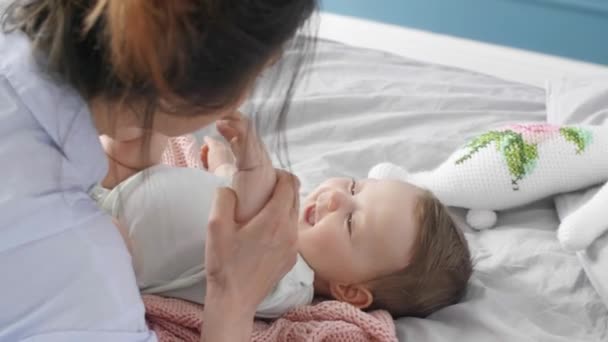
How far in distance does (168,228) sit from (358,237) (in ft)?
0.83

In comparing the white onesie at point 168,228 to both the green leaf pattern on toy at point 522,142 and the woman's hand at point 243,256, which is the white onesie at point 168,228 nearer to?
the woman's hand at point 243,256

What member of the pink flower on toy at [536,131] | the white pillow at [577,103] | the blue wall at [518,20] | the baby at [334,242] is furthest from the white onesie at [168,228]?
the blue wall at [518,20]

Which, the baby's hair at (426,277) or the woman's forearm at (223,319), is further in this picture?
the baby's hair at (426,277)

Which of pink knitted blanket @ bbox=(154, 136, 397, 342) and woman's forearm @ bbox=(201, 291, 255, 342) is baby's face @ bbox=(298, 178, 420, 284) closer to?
pink knitted blanket @ bbox=(154, 136, 397, 342)

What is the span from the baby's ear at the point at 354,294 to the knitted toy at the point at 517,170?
21 cm

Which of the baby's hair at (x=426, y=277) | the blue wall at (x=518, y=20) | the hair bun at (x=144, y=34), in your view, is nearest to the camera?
the hair bun at (x=144, y=34)

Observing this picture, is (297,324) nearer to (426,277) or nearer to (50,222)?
(426,277)

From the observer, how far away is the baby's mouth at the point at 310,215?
110cm

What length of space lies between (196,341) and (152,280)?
0.30ft

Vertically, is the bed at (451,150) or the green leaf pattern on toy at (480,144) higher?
the green leaf pattern on toy at (480,144)

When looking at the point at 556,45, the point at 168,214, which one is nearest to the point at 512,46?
the point at 556,45

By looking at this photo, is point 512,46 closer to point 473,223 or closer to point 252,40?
point 473,223

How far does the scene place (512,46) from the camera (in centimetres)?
222

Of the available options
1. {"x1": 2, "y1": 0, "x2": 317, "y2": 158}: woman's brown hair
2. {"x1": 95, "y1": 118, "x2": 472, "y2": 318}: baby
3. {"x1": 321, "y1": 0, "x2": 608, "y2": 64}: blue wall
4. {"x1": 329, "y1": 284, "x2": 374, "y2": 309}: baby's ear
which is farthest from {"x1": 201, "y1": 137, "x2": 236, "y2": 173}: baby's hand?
{"x1": 321, "y1": 0, "x2": 608, "y2": 64}: blue wall
